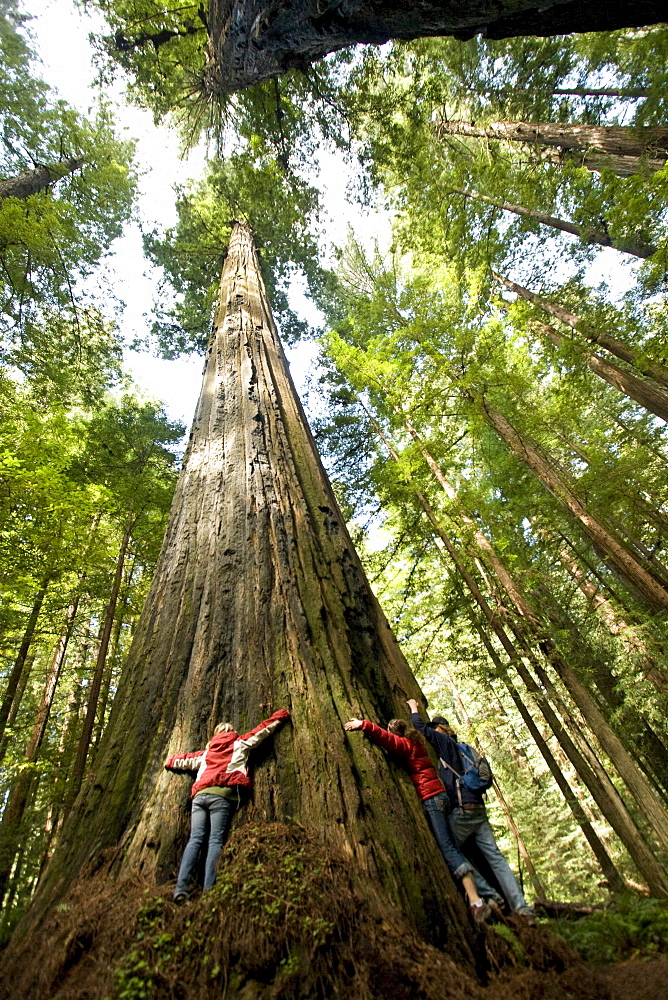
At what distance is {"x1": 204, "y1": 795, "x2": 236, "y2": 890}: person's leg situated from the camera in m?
1.45

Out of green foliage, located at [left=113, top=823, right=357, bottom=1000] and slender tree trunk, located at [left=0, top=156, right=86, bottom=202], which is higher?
slender tree trunk, located at [left=0, top=156, right=86, bottom=202]

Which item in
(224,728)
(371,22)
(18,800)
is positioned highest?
(371,22)

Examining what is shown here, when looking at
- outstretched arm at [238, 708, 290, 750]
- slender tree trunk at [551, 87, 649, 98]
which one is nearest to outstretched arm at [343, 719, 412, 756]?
outstretched arm at [238, 708, 290, 750]

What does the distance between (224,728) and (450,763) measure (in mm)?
1987

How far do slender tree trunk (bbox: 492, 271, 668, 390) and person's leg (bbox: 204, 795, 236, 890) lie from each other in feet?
18.6

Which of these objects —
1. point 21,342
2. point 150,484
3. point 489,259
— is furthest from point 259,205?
point 150,484

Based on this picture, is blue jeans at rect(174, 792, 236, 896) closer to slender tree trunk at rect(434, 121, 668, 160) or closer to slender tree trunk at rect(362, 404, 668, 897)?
slender tree trunk at rect(362, 404, 668, 897)

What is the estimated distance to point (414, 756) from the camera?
1.97m

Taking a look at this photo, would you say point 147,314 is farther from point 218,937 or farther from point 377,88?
point 218,937

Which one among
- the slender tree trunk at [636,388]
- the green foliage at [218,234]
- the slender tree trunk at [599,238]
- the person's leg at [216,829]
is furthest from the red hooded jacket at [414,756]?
the green foliage at [218,234]

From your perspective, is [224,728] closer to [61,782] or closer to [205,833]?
[205,833]

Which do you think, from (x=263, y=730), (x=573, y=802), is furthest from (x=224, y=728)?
(x=573, y=802)

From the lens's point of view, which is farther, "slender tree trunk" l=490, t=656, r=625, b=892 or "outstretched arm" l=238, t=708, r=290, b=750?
"slender tree trunk" l=490, t=656, r=625, b=892

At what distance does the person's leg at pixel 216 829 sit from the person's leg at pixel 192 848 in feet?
0.12
